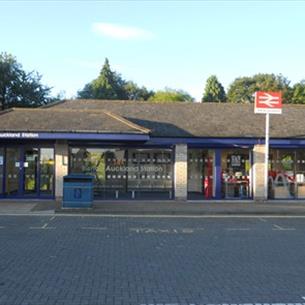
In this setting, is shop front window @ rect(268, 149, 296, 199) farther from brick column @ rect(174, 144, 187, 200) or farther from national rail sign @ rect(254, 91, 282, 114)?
brick column @ rect(174, 144, 187, 200)

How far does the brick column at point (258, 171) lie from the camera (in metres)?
22.5

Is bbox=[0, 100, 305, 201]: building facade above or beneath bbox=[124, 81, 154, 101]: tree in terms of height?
beneath

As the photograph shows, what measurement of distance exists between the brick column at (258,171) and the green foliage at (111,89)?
1901 inches

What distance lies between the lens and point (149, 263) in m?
9.27

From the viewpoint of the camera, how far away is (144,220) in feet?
53.0

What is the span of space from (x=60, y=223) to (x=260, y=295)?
29.2 feet

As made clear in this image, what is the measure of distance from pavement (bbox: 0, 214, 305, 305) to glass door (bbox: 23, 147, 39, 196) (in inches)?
258

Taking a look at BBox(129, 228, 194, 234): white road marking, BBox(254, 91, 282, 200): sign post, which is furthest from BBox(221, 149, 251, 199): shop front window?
BBox(129, 228, 194, 234): white road marking

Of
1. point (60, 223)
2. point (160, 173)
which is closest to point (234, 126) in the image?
point (160, 173)

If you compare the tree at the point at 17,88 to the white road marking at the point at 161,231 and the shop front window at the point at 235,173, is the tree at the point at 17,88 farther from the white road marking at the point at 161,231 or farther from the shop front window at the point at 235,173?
the white road marking at the point at 161,231

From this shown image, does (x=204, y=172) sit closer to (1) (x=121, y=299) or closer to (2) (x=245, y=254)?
(2) (x=245, y=254)

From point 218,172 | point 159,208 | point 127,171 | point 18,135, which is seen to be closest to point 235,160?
point 218,172

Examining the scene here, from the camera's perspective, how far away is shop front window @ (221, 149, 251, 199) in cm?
2302

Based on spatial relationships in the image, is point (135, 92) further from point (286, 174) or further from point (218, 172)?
point (218, 172)
